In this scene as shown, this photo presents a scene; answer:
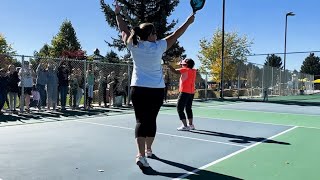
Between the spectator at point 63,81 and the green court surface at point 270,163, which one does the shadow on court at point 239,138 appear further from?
the spectator at point 63,81

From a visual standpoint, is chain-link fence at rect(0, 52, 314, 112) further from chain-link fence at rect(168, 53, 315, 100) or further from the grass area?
the grass area

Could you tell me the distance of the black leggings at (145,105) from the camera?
215 inches

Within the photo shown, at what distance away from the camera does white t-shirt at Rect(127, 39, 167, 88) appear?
5449mm

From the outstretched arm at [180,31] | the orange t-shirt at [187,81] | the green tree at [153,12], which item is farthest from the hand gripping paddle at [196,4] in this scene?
the green tree at [153,12]

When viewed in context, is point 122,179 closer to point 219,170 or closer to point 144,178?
point 144,178

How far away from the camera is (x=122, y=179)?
5.17 m

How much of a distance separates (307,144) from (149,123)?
4.24 metres

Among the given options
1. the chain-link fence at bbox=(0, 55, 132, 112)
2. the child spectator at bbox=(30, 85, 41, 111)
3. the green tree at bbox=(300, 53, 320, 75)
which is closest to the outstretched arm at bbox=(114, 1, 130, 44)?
the chain-link fence at bbox=(0, 55, 132, 112)

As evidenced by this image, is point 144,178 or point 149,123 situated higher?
point 149,123

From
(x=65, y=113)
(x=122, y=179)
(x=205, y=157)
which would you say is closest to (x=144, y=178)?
(x=122, y=179)

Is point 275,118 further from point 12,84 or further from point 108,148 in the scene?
point 12,84

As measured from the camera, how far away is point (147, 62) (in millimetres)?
5480

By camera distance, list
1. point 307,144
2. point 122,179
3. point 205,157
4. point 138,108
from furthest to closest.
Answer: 1. point 307,144
2. point 205,157
3. point 138,108
4. point 122,179

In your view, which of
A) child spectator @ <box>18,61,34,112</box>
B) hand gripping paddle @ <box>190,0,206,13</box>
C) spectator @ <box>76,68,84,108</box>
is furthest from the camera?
spectator @ <box>76,68,84,108</box>
